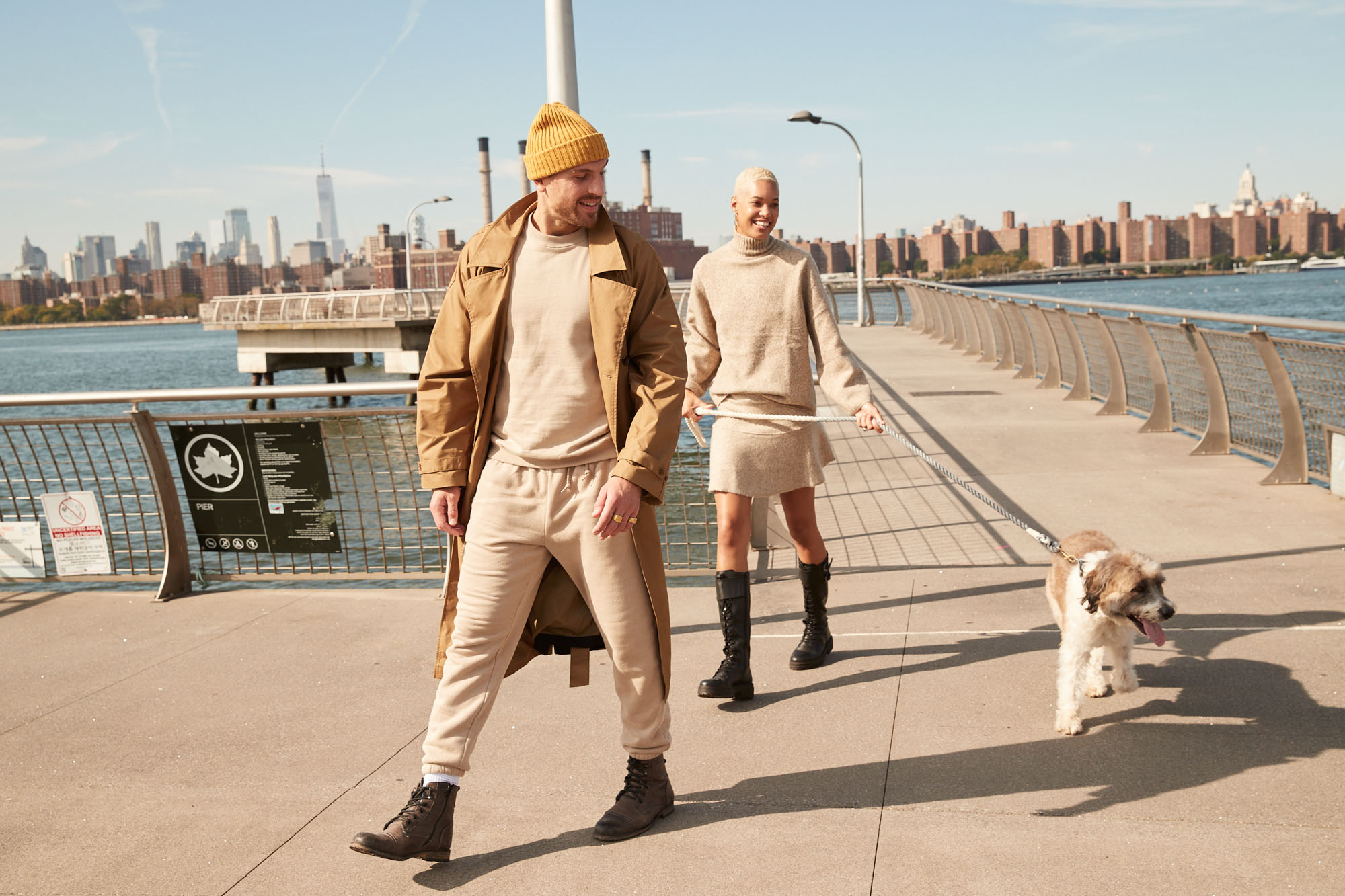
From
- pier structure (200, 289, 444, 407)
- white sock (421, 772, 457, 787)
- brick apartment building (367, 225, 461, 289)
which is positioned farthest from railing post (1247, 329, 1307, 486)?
brick apartment building (367, 225, 461, 289)

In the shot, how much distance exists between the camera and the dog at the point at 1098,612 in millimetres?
3668

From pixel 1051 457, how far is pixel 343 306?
4783 centimetres

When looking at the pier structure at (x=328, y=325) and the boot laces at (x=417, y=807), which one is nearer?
the boot laces at (x=417, y=807)

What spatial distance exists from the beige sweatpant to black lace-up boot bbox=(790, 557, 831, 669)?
1.57 metres

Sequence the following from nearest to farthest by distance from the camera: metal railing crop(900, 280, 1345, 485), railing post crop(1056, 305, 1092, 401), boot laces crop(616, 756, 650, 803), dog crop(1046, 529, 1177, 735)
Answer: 1. boot laces crop(616, 756, 650, 803)
2. dog crop(1046, 529, 1177, 735)
3. metal railing crop(900, 280, 1345, 485)
4. railing post crop(1056, 305, 1092, 401)

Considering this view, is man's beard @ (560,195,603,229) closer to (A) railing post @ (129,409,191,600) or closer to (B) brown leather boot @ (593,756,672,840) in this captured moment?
(B) brown leather boot @ (593,756,672,840)

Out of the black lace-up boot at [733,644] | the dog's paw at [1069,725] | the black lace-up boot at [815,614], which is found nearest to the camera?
the dog's paw at [1069,725]


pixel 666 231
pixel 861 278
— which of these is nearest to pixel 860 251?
pixel 861 278

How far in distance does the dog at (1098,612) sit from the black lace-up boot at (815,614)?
35.7 inches

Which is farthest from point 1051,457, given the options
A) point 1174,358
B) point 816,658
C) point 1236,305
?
point 1236,305

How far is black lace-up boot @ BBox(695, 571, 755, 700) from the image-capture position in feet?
14.2

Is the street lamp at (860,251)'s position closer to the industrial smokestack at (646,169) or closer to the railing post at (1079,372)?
the railing post at (1079,372)

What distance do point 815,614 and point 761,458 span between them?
759 millimetres

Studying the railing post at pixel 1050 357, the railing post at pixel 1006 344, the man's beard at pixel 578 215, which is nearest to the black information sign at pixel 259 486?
the man's beard at pixel 578 215
